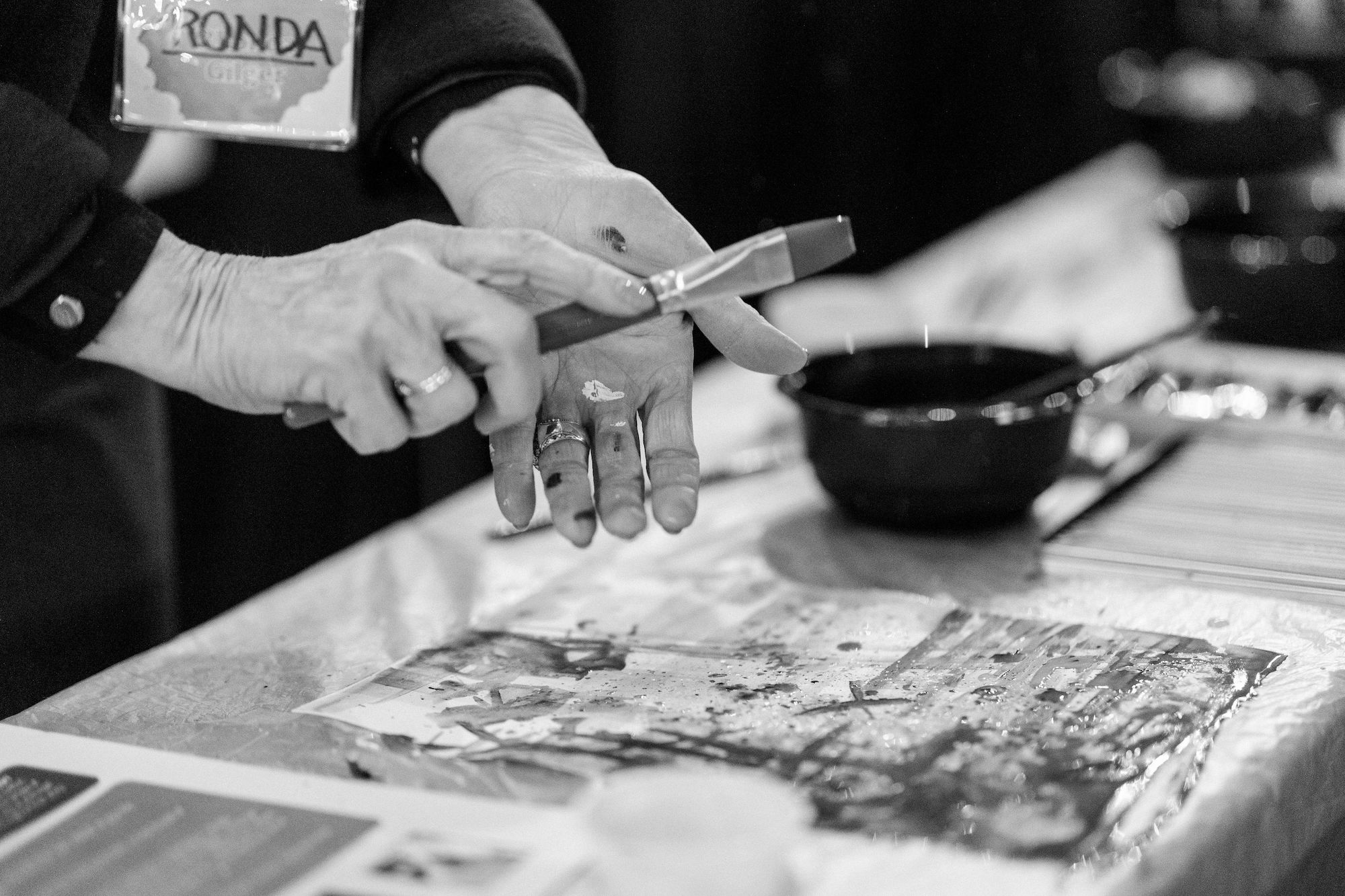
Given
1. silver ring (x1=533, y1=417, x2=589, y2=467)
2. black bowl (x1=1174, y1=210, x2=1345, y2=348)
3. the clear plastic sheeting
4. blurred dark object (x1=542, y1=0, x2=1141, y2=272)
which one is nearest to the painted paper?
the clear plastic sheeting

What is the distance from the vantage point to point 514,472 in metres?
0.97

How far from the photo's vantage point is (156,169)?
1897mm

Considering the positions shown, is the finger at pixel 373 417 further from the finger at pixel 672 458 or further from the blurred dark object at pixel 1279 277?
the blurred dark object at pixel 1279 277

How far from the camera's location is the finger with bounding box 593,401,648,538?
0.93 meters

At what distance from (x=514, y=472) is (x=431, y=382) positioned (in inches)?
6.3

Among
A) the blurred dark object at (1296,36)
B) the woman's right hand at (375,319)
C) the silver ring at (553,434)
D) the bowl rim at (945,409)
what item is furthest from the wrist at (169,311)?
the blurred dark object at (1296,36)

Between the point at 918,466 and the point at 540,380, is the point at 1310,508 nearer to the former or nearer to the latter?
the point at 918,466

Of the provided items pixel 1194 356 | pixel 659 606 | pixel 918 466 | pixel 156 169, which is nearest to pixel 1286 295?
pixel 1194 356

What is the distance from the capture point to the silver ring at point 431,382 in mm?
815

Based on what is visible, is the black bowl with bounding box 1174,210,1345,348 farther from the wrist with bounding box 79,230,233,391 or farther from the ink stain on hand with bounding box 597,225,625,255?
the wrist with bounding box 79,230,233,391

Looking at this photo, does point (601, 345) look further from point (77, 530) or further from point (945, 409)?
point (77, 530)

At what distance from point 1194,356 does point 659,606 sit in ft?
2.77

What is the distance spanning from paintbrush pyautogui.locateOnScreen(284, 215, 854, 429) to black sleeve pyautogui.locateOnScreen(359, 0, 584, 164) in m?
0.33

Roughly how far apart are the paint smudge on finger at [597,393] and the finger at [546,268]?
7.0 inches
